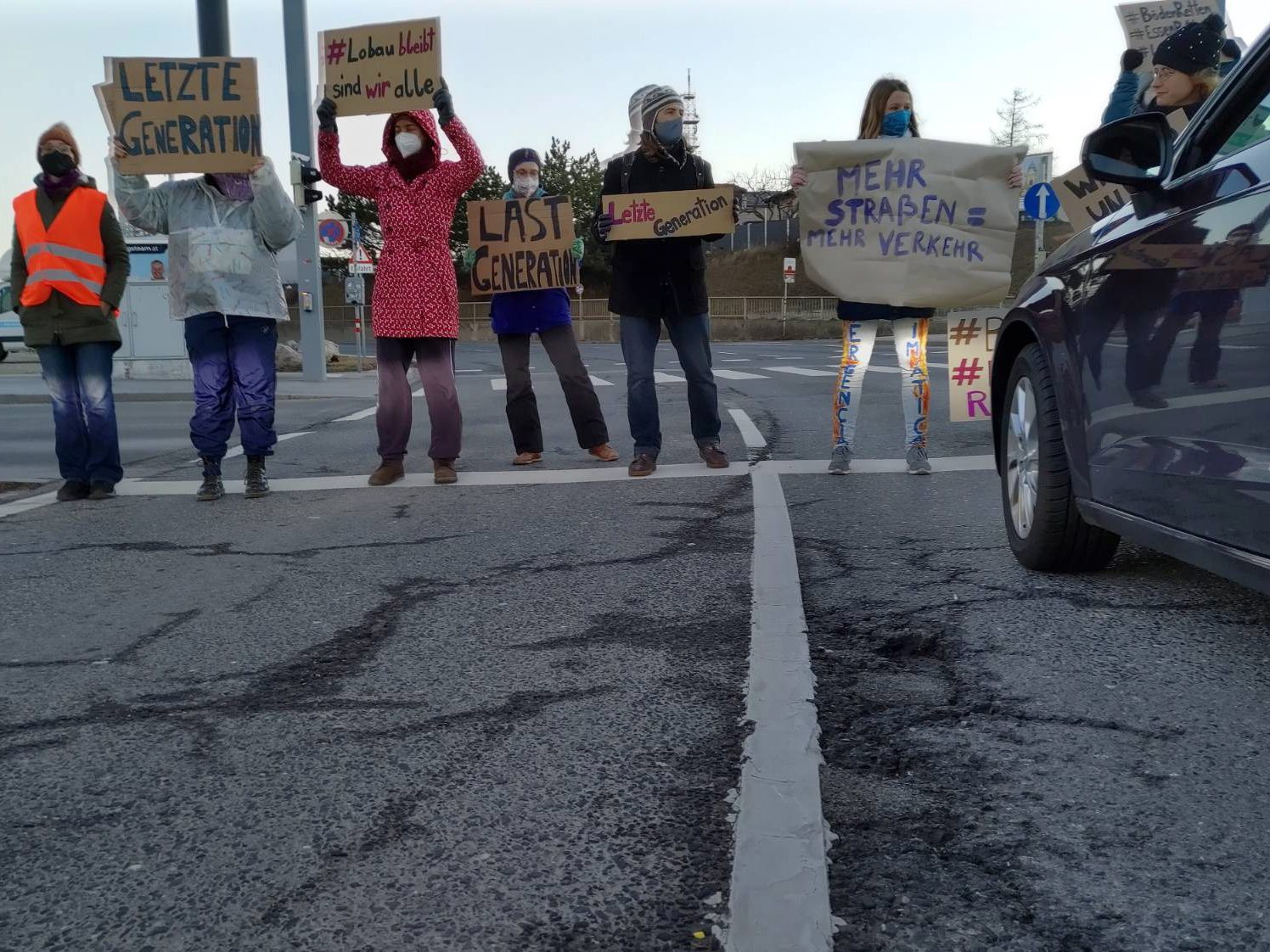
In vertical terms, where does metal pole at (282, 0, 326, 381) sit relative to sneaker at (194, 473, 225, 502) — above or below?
above

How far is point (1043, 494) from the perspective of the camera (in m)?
3.76

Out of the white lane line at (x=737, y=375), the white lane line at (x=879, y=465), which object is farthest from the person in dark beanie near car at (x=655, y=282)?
the white lane line at (x=737, y=375)

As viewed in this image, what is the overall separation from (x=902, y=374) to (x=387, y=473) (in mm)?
2739

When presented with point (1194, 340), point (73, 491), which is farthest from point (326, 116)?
point (1194, 340)

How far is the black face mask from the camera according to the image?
6.37 metres

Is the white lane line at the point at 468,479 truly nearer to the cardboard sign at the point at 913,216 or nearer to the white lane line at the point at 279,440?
the white lane line at the point at 279,440

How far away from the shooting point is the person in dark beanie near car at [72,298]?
6.40 metres

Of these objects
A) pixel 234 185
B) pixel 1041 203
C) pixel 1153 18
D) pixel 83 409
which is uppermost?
pixel 1153 18

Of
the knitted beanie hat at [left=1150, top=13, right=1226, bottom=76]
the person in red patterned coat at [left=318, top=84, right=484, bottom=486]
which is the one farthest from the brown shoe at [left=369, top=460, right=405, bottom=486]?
the knitted beanie hat at [left=1150, top=13, right=1226, bottom=76]

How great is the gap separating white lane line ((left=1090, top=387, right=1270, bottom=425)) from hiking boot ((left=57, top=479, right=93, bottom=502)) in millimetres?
5123

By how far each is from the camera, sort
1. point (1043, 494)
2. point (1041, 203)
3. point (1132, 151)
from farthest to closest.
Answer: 1. point (1041, 203)
2. point (1043, 494)
3. point (1132, 151)

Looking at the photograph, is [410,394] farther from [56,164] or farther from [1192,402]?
[1192,402]

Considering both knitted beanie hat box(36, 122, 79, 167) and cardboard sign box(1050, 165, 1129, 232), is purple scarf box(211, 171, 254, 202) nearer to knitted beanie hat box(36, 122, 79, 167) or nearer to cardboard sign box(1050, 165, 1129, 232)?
knitted beanie hat box(36, 122, 79, 167)

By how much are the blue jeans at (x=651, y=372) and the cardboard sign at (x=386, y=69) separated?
1627 mm
